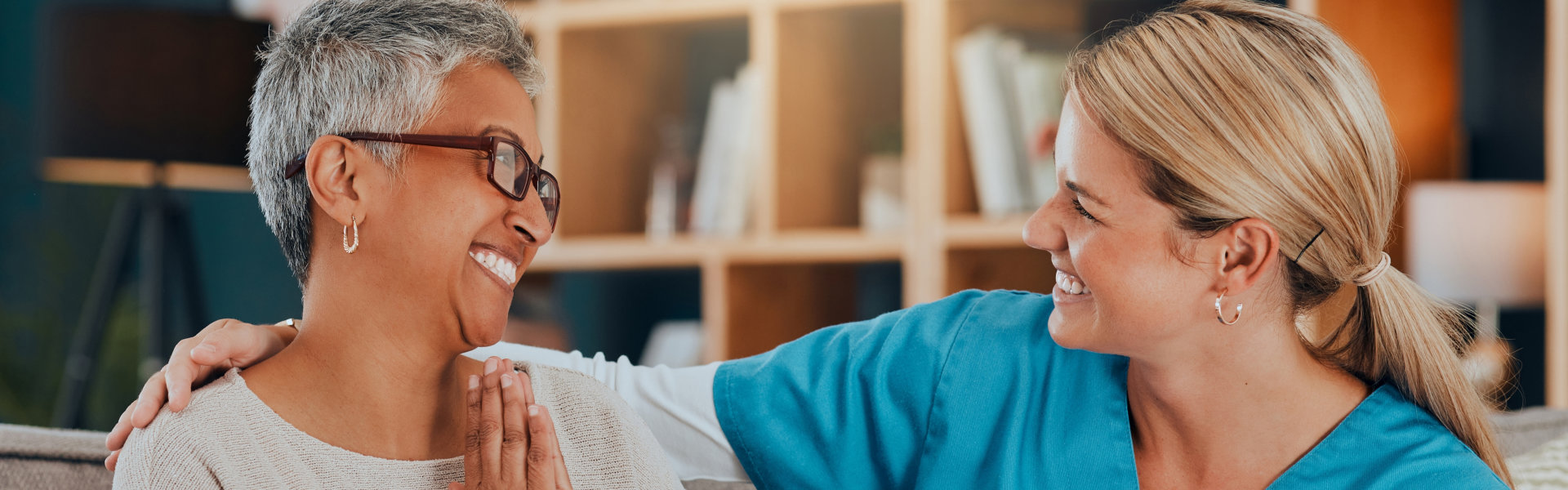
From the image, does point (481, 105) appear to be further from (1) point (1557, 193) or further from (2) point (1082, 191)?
(1) point (1557, 193)

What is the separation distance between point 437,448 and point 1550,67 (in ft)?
7.22

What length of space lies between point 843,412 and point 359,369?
0.53 m

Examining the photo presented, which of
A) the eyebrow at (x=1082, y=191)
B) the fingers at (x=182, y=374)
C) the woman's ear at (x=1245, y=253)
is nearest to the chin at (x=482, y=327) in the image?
the fingers at (x=182, y=374)

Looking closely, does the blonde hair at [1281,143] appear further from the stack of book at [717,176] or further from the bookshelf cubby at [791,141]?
the stack of book at [717,176]

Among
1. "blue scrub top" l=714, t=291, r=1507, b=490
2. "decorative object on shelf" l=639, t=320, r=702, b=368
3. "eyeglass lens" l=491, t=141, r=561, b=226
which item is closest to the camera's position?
"eyeglass lens" l=491, t=141, r=561, b=226

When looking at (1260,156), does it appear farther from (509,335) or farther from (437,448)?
(509,335)

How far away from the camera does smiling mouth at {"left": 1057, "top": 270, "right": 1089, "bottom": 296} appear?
3.85ft

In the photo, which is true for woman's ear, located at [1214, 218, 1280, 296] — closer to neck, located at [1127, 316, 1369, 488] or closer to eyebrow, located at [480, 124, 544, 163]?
neck, located at [1127, 316, 1369, 488]

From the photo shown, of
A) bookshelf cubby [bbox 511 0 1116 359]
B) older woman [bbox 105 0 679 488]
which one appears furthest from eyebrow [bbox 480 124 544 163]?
bookshelf cubby [bbox 511 0 1116 359]

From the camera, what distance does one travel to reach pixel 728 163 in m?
2.67

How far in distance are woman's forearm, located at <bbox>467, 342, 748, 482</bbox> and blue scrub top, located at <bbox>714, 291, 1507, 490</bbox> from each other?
22 millimetres

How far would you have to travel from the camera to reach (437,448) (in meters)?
1.04

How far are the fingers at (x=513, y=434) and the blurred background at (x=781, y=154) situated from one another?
1.44 m

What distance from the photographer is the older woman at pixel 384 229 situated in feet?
3.16
